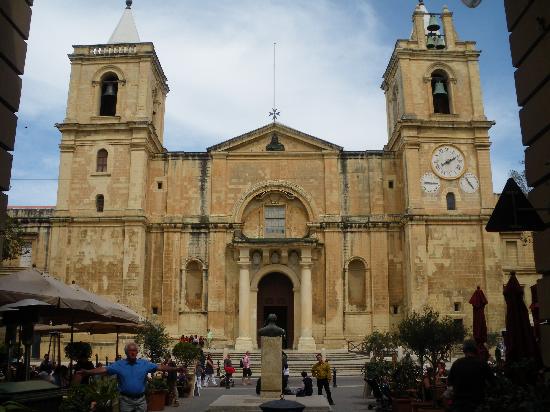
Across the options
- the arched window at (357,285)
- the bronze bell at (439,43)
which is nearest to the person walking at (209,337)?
the arched window at (357,285)

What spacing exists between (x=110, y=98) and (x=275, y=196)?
1111cm

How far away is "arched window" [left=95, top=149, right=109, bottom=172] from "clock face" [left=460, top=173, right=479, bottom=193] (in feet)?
63.6

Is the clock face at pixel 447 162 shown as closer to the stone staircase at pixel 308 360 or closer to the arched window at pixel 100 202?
the stone staircase at pixel 308 360

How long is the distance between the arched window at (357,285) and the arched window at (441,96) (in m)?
9.97

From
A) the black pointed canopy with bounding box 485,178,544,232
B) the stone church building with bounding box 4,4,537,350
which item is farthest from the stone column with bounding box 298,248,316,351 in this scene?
the black pointed canopy with bounding box 485,178,544,232

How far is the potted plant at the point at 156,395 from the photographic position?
15773 mm

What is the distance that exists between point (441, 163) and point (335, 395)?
16.5 metres

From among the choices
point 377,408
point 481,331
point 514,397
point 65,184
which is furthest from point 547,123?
point 65,184

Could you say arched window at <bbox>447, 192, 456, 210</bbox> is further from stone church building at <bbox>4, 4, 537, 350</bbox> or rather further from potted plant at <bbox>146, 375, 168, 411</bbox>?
potted plant at <bbox>146, 375, 168, 411</bbox>

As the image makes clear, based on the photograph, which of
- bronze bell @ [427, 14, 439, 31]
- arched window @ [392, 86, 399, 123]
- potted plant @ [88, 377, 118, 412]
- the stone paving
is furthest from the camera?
arched window @ [392, 86, 399, 123]

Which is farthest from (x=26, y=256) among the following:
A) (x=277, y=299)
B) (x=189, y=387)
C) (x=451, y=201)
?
(x=451, y=201)

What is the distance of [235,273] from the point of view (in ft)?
106

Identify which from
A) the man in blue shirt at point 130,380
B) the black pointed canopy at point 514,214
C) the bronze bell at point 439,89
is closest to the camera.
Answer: the black pointed canopy at point 514,214

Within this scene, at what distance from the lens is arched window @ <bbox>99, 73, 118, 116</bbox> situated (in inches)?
1326
